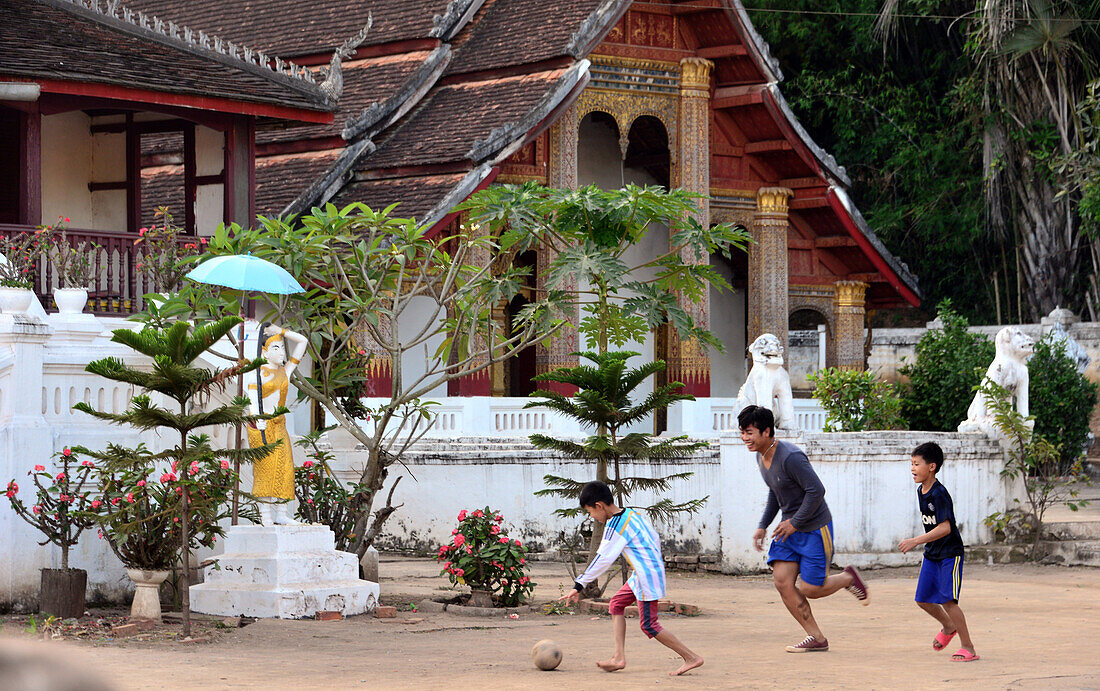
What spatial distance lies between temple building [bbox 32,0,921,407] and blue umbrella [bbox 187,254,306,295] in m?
6.26

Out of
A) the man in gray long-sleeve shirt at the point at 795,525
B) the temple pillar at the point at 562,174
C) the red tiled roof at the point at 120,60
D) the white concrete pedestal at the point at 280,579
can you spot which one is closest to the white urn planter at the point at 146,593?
the white concrete pedestal at the point at 280,579

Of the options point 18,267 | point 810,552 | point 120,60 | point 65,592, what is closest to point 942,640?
point 810,552

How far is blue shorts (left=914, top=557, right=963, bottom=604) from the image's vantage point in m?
8.30

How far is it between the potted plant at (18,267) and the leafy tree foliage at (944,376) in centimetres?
1244

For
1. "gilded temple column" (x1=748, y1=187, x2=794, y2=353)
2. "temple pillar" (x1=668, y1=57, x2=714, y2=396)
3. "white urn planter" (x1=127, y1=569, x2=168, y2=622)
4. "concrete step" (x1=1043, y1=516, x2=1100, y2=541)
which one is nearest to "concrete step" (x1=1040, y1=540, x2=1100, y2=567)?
"concrete step" (x1=1043, y1=516, x2=1100, y2=541)

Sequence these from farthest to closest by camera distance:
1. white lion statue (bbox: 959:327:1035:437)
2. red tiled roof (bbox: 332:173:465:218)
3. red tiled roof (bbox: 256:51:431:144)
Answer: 1. red tiled roof (bbox: 256:51:431:144)
2. red tiled roof (bbox: 332:173:465:218)
3. white lion statue (bbox: 959:327:1035:437)

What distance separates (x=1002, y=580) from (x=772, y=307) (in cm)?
707

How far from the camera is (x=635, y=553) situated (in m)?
7.62

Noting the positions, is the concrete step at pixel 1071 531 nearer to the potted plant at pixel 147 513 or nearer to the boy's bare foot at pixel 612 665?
the boy's bare foot at pixel 612 665

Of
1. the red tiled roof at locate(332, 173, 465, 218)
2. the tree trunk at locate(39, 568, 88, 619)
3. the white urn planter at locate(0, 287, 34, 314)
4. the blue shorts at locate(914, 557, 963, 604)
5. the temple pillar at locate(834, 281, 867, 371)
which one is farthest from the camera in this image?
the temple pillar at locate(834, 281, 867, 371)

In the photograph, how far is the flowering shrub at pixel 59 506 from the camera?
370 inches

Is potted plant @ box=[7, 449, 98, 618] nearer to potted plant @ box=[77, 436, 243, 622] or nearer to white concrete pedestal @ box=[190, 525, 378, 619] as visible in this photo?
potted plant @ box=[77, 436, 243, 622]

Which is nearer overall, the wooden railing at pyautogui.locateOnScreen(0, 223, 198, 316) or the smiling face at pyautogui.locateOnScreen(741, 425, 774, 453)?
the smiling face at pyautogui.locateOnScreen(741, 425, 774, 453)

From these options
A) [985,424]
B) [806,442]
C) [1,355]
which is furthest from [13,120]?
[985,424]
